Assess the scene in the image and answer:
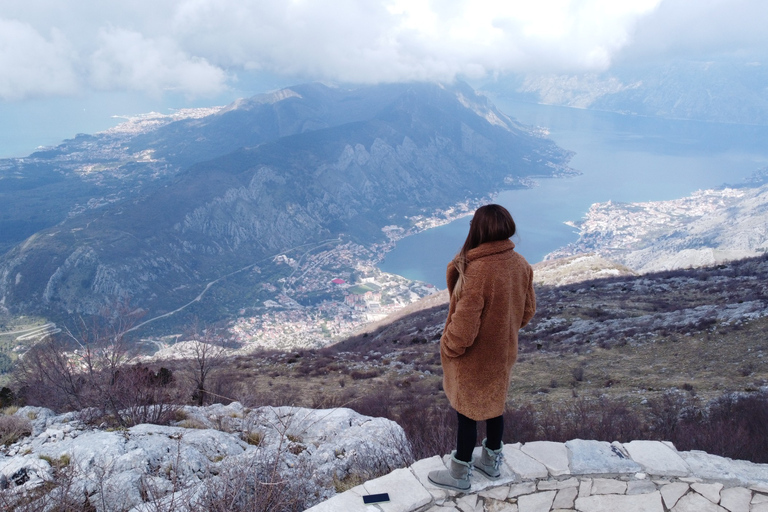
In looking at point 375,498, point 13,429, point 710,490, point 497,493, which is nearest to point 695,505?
point 710,490

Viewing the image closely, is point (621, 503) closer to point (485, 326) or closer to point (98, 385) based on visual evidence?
point (485, 326)

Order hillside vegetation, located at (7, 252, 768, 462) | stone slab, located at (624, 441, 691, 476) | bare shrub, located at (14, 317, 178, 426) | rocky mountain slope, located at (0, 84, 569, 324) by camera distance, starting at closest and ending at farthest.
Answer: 1. stone slab, located at (624, 441, 691, 476)
2. hillside vegetation, located at (7, 252, 768, 462)
3. bare shrub, located at (14, 317, 178, 426)
4. rocky mountain slope, located at (0, 84, 569, 324)

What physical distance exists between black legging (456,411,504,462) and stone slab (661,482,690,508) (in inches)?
53.4

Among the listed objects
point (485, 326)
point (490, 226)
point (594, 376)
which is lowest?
point (594, 376)

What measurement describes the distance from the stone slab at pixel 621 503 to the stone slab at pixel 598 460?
29 cm

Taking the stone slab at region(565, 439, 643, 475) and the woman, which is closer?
the woman

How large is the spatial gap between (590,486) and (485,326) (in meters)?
1.91

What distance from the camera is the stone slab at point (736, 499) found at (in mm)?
3334

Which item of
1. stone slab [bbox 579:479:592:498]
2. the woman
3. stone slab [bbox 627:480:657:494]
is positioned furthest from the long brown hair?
stone slab [bbox 627:480:657:494]

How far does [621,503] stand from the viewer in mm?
3465

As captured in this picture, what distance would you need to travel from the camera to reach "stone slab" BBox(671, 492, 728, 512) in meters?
3.34

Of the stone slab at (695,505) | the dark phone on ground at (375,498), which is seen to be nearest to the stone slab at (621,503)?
the stone slab at (695,505)

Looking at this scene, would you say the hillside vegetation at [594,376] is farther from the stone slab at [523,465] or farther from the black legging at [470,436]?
the black legging at [470,436]

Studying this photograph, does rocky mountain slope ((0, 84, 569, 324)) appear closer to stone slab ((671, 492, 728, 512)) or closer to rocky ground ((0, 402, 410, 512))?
rocky ground ((0, 402, 410, 512))
